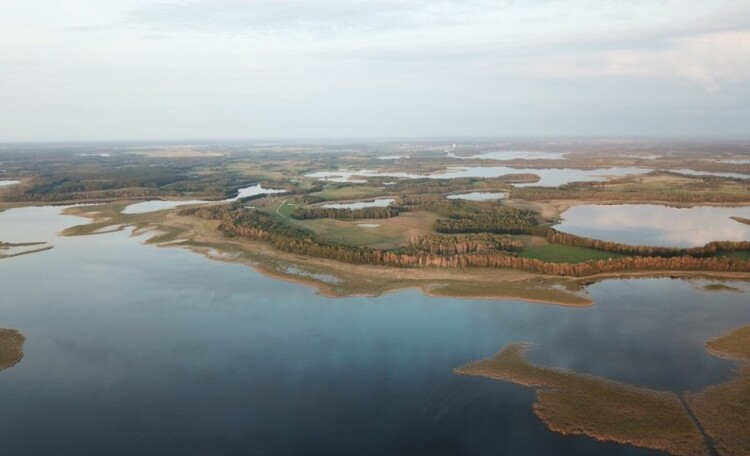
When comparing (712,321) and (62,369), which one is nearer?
(62,369)

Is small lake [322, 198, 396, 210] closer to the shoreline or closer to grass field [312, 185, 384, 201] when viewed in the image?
grass field [312, 185, 384, 201]

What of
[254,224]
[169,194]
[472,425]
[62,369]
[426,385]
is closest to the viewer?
[472,425]

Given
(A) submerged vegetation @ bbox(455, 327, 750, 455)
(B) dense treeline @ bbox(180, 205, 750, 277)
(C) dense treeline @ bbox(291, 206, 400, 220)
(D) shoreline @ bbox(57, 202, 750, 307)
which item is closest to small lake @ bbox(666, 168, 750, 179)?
(C) dense treeline @ bbox(291, 206, 400, 220)

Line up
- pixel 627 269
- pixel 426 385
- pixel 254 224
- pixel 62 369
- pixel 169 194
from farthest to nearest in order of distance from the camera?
pixel 169 194
pixel 254 224
pixel 627 269
pixel 62 369
pixel 426 385

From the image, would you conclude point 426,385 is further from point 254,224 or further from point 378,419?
point 254,224

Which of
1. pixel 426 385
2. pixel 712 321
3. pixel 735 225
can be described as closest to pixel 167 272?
pixel 426 385

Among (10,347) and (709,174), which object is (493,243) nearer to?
(10,347)

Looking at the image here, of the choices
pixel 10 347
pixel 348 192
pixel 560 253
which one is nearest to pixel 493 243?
pixel 560 253
